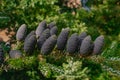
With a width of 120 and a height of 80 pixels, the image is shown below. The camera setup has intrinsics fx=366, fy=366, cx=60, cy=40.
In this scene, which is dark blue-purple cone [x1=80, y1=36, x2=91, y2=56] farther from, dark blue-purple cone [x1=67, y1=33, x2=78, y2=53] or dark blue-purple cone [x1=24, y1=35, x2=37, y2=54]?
dark blue-purple cone [x1=24, y1=35, x2=37, y2=54]

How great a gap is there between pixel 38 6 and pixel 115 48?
0.64m

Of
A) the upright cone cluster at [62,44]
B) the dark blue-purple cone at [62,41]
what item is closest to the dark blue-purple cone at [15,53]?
the upright cone cluster at [62,44]

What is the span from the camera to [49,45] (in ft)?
3.72

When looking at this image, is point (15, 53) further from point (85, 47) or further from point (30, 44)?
point (85, 47)

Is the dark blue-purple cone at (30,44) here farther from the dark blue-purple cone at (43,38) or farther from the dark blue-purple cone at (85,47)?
the dark blue-purple cone at (85,47)

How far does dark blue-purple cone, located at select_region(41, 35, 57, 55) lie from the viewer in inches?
44.7

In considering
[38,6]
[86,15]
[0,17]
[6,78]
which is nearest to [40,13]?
[38,6]

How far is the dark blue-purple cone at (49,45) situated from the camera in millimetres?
1136

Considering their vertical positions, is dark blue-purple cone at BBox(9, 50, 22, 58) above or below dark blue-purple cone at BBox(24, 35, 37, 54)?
below

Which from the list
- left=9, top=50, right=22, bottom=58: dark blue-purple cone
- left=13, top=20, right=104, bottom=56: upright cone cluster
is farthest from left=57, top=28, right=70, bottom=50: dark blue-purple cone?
left=9, top=50, right=22, bottom=58: dark blue-purple cone

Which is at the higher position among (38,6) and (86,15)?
(38,6)

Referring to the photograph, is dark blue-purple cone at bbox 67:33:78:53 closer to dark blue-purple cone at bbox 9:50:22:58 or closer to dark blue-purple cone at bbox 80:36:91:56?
dark blue-purple cone at bbox 80:36:91:56

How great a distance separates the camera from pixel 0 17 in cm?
139

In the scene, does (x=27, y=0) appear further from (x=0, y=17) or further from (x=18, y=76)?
(x=18, y=76)
